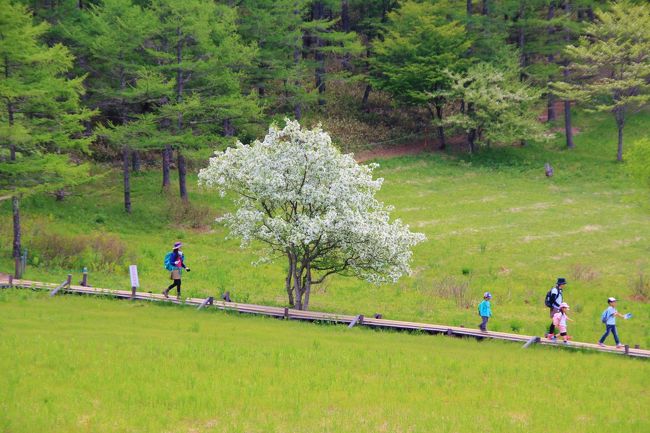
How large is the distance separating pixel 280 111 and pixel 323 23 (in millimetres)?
9313

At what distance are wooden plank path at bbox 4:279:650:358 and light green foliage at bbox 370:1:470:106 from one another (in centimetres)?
3832

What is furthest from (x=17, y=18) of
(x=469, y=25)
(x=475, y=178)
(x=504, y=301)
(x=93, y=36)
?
(x=469, y=25)

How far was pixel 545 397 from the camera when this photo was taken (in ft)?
60.4

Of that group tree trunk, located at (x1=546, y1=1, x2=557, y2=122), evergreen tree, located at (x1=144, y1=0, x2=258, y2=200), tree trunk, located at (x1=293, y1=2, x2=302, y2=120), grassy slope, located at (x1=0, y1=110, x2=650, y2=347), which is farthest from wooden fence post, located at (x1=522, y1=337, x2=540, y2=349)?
tree trunk, located at (x1=546, y1=1, x2=557, y2=122)

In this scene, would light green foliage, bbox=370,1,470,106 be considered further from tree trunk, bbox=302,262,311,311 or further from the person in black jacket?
the person in black jacket

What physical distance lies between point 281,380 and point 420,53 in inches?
1948

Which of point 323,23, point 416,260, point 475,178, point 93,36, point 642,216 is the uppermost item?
point 323,23

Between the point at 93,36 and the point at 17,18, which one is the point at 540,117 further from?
the point at 17,18

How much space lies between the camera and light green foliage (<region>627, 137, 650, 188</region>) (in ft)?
114

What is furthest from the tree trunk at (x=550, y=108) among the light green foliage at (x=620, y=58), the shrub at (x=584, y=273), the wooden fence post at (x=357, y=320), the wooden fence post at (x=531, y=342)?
the wooden fence post at (x=357, y=320)

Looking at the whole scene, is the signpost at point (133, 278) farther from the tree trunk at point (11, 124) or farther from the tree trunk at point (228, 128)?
the tree trunk at point (228, 128)

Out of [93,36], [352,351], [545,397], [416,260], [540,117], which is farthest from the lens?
[540,117]

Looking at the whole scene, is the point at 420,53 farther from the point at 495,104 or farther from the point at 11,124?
the point at 11,124

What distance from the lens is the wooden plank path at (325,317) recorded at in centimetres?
2400
